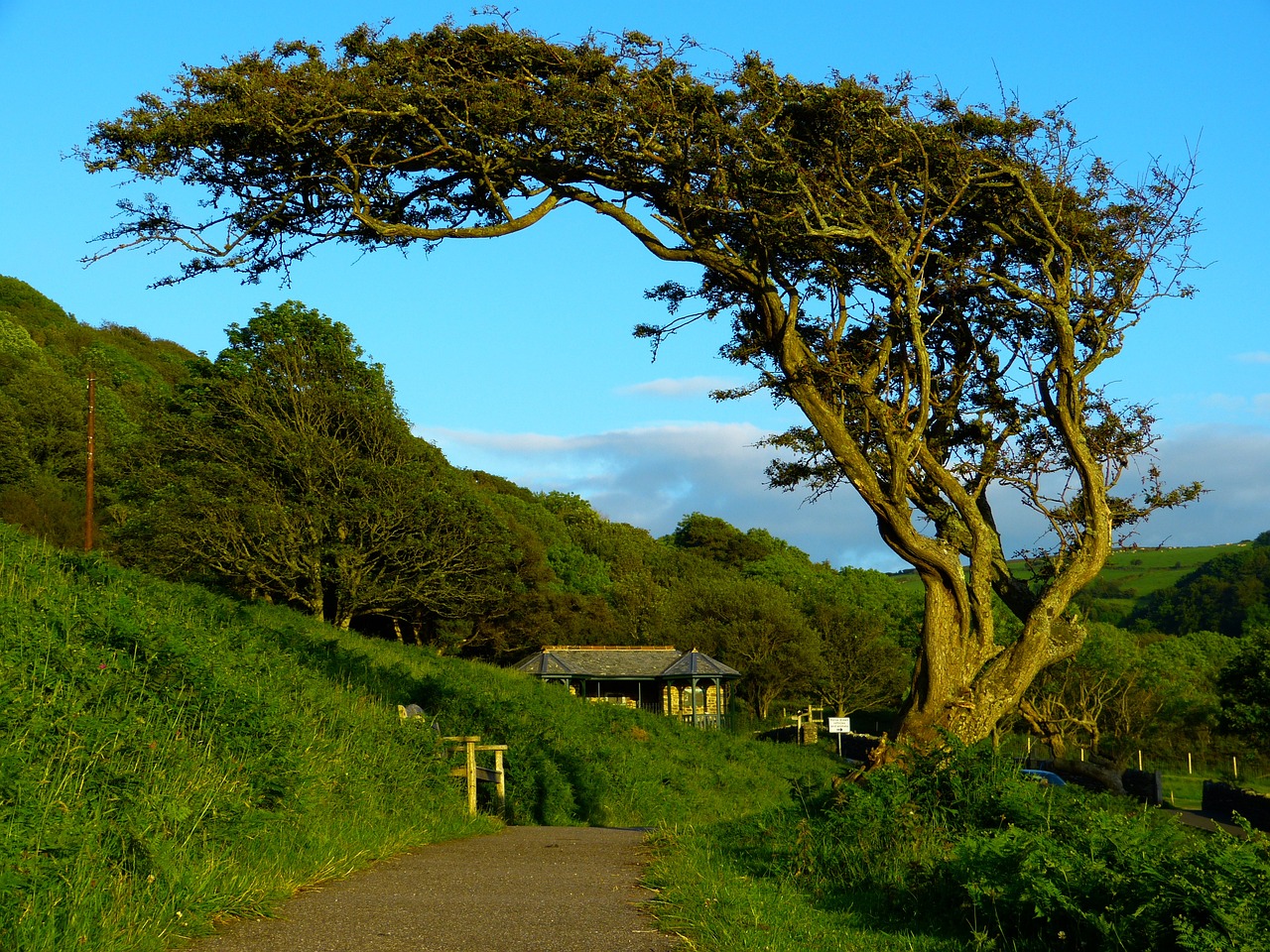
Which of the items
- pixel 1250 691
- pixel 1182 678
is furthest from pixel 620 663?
pixel 1182 678

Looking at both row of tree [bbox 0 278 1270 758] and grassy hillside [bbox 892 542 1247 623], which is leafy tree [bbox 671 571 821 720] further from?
grassy hillside [bbox 892 542 1247 623]

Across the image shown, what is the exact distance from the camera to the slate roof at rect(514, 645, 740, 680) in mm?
47725

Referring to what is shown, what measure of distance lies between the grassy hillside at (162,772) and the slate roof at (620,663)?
35.0m

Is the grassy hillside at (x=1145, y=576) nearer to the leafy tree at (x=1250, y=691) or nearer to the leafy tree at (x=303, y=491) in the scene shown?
the leafy tree at (x=1250, y=691)

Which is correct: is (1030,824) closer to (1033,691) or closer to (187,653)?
(187,653)

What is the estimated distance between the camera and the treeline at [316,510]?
37062 mm

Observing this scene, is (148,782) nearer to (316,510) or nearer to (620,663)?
(316,510)

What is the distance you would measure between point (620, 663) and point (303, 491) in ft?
60.7

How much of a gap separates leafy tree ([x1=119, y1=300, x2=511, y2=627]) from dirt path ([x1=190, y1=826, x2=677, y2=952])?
30184 mm

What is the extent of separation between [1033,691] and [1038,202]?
40981 mm

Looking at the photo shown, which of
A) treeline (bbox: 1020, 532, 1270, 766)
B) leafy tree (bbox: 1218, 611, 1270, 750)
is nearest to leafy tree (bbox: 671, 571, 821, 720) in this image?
treeline (bbox: 1020, 532, 1270, 766)

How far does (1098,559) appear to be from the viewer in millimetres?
10328

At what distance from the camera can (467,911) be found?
234 inches

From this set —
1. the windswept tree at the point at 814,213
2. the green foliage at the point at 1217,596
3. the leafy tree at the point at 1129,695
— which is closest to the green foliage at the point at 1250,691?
the leafy tree at the point at 1129,695
